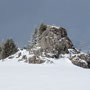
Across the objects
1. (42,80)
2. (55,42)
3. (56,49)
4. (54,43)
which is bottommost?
(42,80)

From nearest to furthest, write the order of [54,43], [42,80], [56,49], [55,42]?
[42,80], [56,49], [54,43], [55,42]

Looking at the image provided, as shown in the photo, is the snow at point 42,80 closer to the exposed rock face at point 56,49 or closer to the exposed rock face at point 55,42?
the exposed rock face at point 56,49

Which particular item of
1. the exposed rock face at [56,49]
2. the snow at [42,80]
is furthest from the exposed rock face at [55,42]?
the snow at [42,80]

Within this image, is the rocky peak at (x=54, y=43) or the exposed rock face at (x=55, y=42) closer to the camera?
the rocky peak at (x=54, y=43)

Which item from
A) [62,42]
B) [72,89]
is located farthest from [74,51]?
[72,89]

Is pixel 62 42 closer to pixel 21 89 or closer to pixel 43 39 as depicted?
pixel 43 39

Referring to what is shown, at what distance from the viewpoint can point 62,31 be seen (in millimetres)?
45188

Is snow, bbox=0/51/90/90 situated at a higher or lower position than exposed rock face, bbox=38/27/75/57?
lower

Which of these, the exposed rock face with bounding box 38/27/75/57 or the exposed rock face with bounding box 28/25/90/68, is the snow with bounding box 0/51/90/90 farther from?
the exposed rock face with bounding box 38/27/75/57

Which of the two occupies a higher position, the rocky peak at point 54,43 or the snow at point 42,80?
the rocky peak at point 54,43

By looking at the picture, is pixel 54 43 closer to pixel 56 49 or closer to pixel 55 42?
pixel 55 42

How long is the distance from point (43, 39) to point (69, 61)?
1224 centimetres

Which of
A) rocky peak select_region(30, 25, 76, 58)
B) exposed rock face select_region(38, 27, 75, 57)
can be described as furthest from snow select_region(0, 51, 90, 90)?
exposed rock face select_region(38, 27, 75, 57)

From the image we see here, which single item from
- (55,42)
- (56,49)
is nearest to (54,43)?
(55,42)
